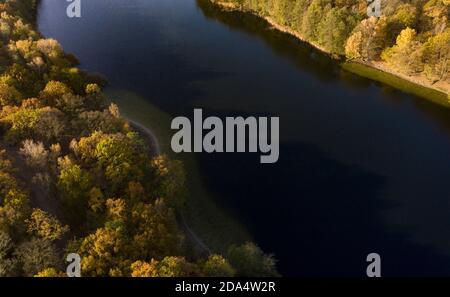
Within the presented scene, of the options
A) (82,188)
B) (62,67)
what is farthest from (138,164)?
(62,67)

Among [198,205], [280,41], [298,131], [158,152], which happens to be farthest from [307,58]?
[198,205]

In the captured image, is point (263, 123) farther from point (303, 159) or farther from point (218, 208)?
point (218, 208)

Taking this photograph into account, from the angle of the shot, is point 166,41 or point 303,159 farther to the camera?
point 166,41

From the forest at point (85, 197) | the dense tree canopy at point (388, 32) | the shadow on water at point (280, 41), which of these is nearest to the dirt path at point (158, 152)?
the forest at point (85, 197)

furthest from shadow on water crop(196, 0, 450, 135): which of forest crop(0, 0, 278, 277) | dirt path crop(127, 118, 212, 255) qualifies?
forest crop(0, 0, 278, 277)

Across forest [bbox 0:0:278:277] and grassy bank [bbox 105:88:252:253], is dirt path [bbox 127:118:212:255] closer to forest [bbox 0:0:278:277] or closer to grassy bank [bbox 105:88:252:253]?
grassy bank [bbox 105:88:252:253]
